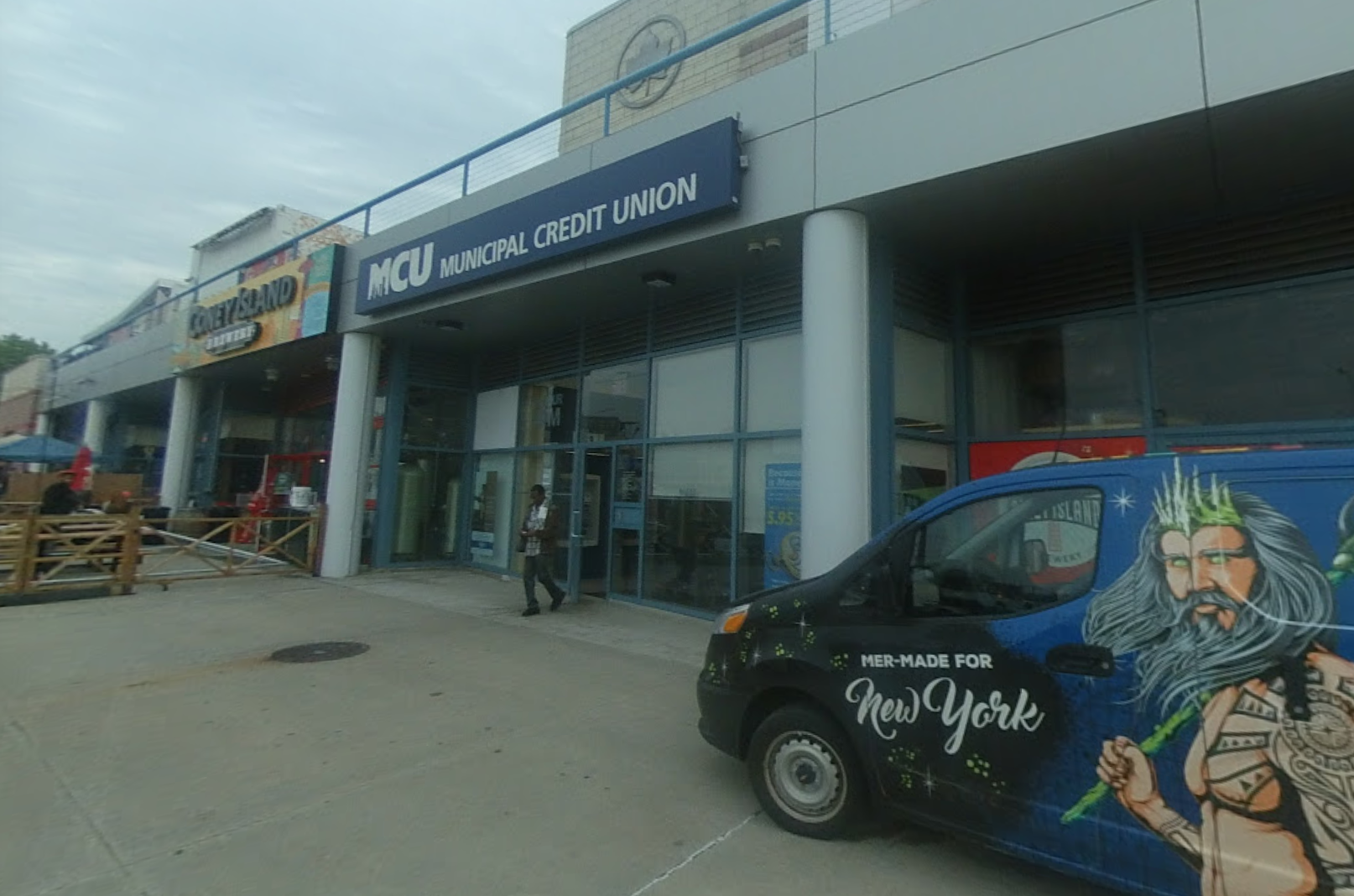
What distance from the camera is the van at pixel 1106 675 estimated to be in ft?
7.16

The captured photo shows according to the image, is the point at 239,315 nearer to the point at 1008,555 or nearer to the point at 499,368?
the point at 499,368

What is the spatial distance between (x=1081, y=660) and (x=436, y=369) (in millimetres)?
12117

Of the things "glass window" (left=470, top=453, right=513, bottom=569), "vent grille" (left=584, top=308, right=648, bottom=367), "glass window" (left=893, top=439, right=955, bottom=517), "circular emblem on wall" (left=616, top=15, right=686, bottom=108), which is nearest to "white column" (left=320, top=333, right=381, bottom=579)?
"glass window" (left=470, top=453, right=513, bottom=569)

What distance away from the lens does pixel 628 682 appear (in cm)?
582

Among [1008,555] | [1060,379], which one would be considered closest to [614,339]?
[1060,379]

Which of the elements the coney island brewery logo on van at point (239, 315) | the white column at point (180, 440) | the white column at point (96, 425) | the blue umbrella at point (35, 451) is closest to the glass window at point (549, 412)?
the coney island brewery logo on van at point (239, 315)

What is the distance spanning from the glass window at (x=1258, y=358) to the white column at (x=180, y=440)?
20011 mm

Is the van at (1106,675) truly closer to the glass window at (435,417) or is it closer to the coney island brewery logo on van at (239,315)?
the glass window at (435,417)

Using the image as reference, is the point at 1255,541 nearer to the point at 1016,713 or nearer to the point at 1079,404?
the point at 1016,713

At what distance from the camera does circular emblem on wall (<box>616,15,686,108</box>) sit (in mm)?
12984

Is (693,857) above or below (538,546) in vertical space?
below

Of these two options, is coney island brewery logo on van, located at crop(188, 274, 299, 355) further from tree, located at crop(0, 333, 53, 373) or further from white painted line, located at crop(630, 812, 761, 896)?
tree, located at crop(0, 333, 53, 373)

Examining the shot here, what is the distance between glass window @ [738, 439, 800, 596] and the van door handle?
4.85 metres

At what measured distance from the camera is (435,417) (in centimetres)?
1289
